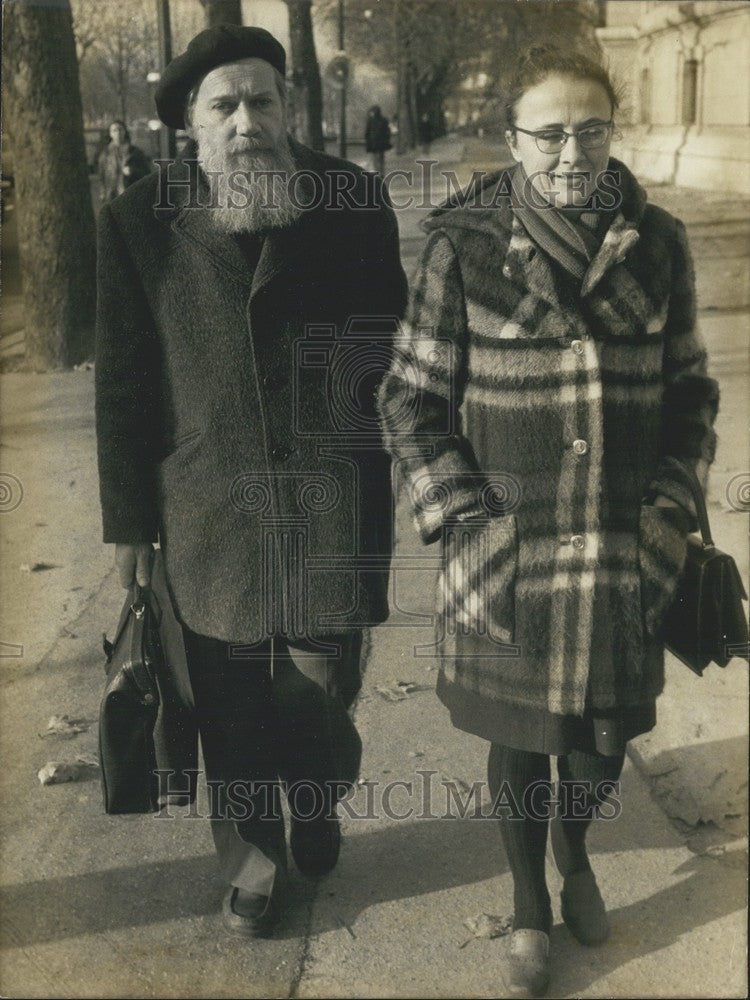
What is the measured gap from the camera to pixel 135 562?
2850 mm

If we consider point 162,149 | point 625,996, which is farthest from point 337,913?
point 162,149

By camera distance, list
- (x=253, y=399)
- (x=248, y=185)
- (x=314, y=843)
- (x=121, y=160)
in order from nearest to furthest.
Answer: (x=248, y=185)
(x=253, y=399)
(x=314, y=843)
(x=121, y=160)

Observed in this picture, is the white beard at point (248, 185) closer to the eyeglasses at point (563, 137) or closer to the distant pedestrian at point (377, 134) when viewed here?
the eyeglasses at point (563, 137)

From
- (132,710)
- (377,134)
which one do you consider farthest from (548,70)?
(132,710)

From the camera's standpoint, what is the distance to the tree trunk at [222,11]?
9.61 feet

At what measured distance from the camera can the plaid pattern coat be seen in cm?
251

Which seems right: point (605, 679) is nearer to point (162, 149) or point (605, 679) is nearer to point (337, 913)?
point (337, 913)

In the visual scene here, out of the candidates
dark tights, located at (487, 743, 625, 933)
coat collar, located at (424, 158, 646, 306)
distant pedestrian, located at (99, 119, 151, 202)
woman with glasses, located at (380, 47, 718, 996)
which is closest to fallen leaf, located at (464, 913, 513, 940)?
dark tights, located at (487, 743, 625, 933)

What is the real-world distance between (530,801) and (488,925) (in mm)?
392

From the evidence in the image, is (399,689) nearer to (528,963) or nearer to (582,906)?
(582,906)

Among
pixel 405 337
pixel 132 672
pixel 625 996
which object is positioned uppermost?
pixel 405 337

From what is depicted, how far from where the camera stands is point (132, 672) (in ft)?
9.09

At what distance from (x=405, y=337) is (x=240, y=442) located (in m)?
0.47

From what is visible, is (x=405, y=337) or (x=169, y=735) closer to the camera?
(x=405, y=337)
